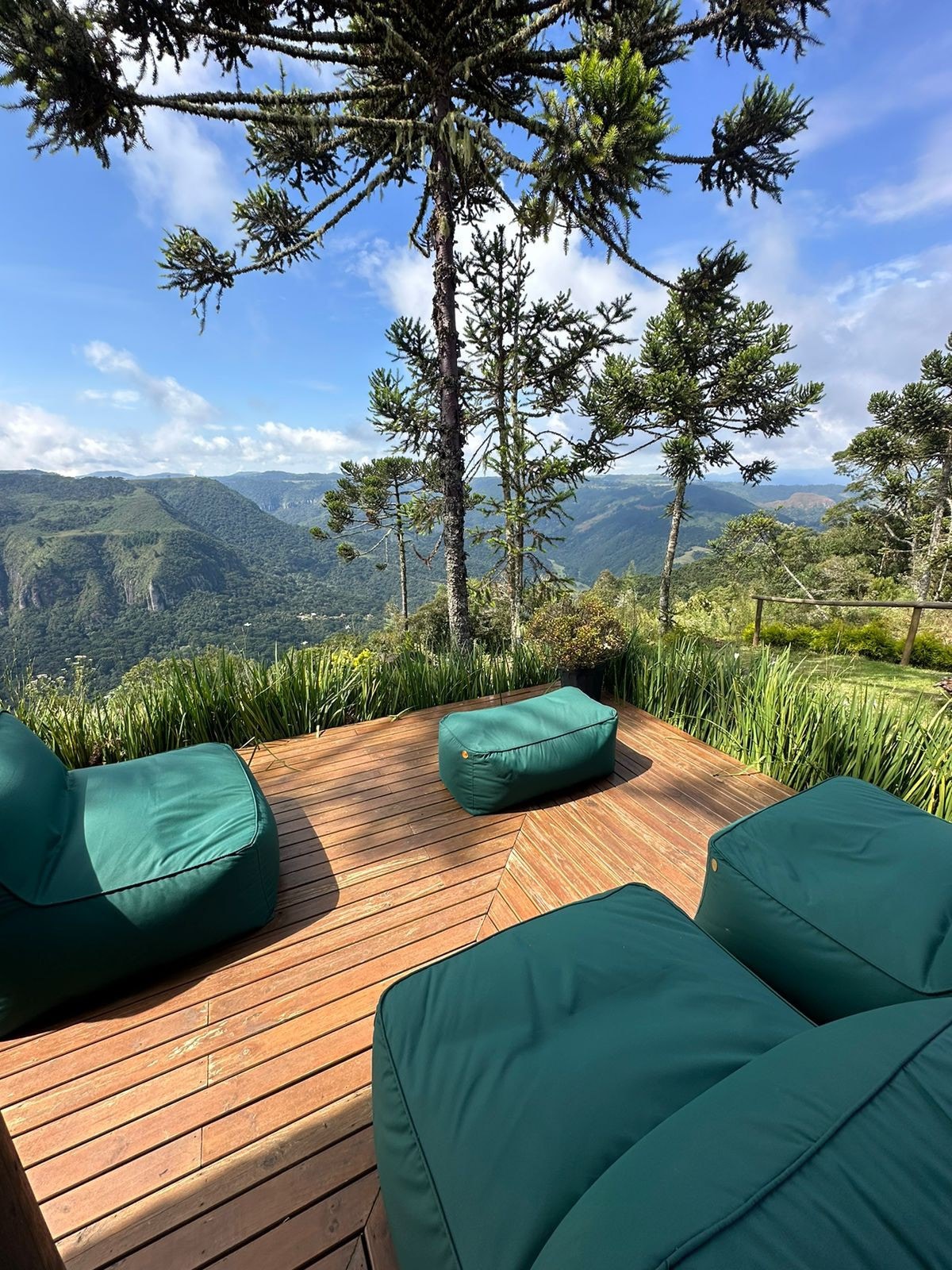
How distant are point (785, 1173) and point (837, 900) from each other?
1023 millimetres

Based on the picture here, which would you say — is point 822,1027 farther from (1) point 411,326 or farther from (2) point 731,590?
(2) point 731,590

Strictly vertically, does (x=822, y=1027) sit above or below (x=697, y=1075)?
above

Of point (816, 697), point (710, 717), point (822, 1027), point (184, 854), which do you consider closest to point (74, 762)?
point (184, 854)

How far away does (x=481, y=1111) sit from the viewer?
2.92 feet

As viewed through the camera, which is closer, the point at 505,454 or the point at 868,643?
the point at 505,454

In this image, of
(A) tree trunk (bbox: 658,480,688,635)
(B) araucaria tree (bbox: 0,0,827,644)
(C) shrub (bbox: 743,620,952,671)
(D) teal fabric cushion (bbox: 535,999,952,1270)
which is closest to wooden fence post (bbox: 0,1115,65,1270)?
(D) teal fabric cushion (bbox: 535,999,952,1270)

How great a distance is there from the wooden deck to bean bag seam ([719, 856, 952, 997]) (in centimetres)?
59

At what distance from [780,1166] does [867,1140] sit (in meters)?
Answer: 0.11

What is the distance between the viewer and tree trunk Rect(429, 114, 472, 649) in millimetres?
4914

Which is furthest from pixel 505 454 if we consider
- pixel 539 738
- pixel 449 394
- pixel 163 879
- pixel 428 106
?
pixel 163 879

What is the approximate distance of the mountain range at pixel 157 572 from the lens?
32219 millimetres

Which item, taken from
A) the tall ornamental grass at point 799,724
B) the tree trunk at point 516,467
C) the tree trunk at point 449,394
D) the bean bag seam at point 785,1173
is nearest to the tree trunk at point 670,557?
the tree trunk at point 516,467

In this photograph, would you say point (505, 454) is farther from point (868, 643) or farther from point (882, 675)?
point (868, 643)

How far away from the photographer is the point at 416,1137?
921 mm
